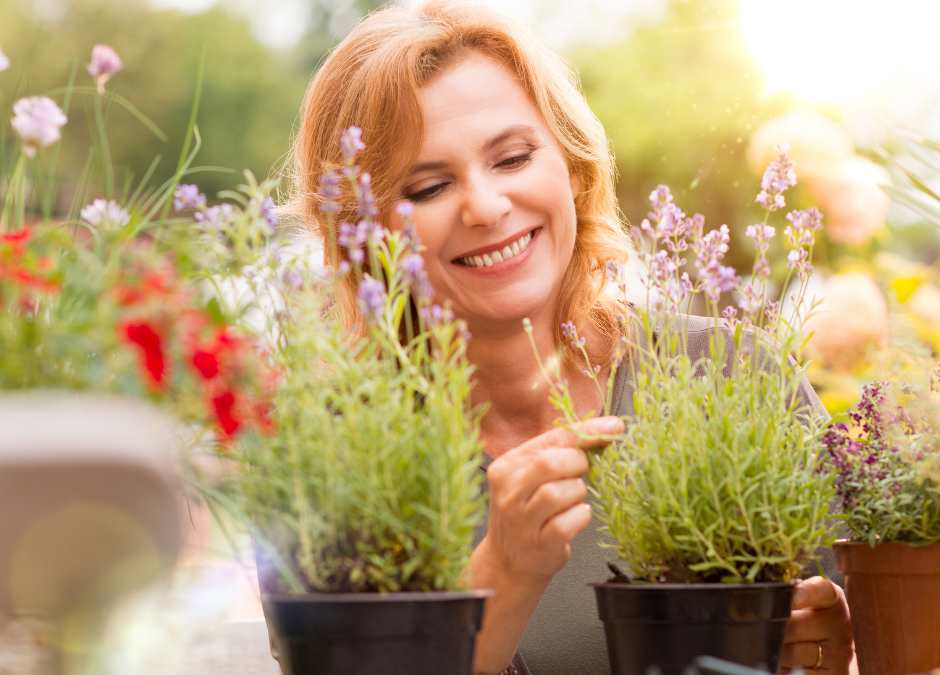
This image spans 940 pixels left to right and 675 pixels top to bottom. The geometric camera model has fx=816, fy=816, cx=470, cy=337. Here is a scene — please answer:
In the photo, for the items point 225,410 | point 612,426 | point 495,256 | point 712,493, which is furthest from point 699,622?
point 495,256

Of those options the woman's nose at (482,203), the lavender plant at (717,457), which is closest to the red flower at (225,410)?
the lavender plant at (717,457)

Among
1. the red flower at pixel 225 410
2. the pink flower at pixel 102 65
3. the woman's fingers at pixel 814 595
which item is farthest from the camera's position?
the woman's fingers at pixel 814 595

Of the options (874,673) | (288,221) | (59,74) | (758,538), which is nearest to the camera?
(758,538)

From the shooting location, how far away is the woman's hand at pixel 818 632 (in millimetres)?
1190

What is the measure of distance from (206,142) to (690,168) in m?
9.99

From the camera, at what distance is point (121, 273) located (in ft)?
2.36

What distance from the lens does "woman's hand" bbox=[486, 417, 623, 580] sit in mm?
1017

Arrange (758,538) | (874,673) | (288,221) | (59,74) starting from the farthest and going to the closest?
1. (59,74)
2. (288,221)
3. (874,673)
4. (758,538)

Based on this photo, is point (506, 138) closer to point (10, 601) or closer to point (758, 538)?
point (758, 538)

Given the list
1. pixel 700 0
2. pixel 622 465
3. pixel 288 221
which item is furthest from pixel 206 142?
pixel 622 465

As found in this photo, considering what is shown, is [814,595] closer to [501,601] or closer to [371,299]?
[501,601]

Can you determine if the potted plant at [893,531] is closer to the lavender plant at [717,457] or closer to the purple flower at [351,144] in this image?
the lavender plant at [717,457]

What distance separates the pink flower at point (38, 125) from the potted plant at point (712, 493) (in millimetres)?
610

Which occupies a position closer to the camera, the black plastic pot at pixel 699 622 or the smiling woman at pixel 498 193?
the black plastic pot at pixel 699 622
